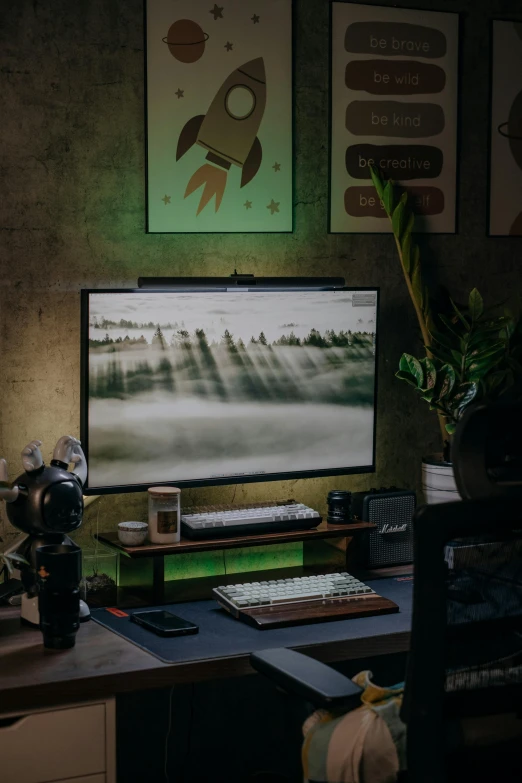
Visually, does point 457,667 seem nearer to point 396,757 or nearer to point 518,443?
point 396,757

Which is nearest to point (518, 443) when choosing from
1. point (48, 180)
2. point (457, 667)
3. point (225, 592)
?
point (457, 667)

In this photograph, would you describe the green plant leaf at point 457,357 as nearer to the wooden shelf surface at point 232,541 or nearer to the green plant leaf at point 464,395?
the green plant leaf at point 464,395

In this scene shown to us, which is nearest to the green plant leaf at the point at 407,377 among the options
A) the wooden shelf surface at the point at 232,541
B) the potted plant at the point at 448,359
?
the potted plant at the point at 448,359

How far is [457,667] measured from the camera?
1824 millimetres

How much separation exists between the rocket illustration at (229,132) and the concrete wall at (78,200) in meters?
0.14

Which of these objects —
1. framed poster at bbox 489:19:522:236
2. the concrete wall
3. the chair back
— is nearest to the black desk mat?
the concrete wall

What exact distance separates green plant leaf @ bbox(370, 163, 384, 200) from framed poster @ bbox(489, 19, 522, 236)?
18.4 inches

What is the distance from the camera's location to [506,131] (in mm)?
3561

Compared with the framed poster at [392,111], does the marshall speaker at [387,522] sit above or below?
below

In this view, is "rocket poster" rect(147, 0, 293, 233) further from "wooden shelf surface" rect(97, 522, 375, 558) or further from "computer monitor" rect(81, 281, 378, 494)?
"wooden shelf surface" rect(97, 522, 375, 558)

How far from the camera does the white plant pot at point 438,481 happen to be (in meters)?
3.17

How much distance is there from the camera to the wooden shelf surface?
2781 mm

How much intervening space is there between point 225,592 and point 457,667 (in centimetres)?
98

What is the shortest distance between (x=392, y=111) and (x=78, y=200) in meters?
1.10
